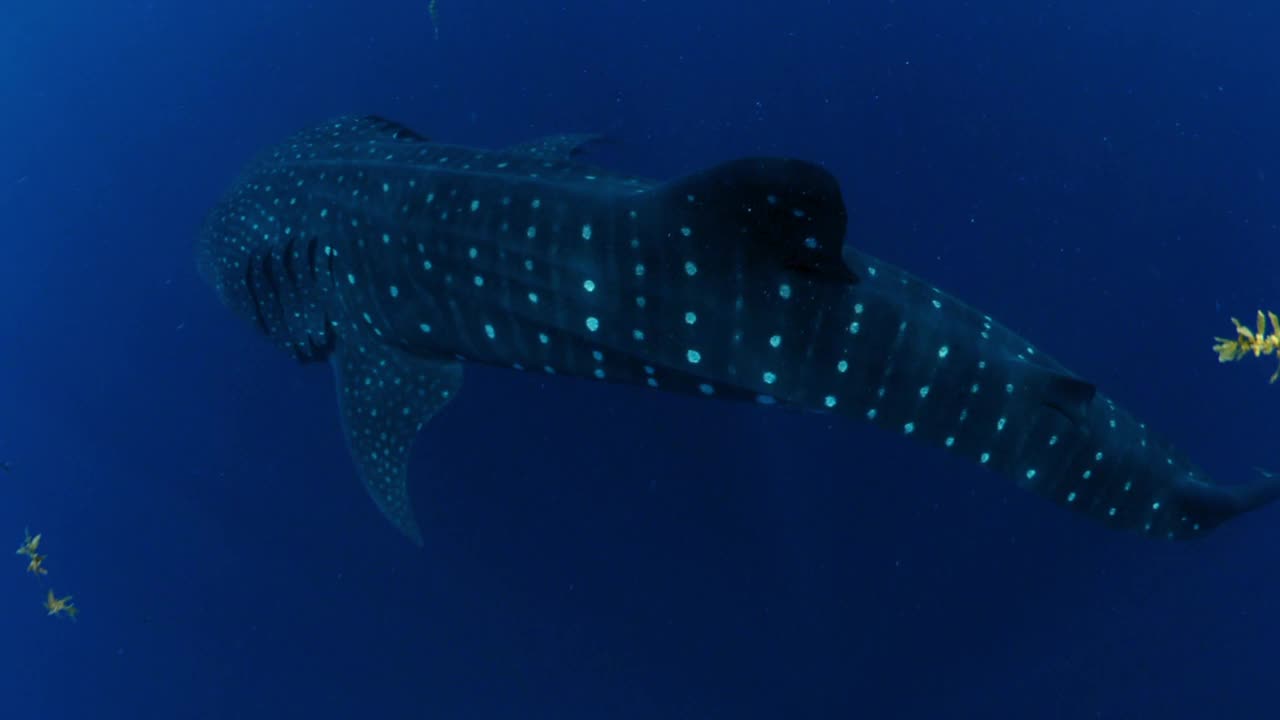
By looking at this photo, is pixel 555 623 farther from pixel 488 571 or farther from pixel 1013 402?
pixel 1013 402

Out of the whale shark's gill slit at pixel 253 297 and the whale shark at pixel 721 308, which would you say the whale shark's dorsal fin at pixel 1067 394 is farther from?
the whale shark's gill slit at pixel 253 297

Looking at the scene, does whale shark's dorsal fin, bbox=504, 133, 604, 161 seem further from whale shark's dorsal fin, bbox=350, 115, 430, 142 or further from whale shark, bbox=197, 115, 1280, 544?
whale shark, bbox=197, 115, 1280, 544

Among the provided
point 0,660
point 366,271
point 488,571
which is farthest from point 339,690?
point 0,660

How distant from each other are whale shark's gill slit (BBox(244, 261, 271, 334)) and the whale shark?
2.89 feet

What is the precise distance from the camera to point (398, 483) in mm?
4430

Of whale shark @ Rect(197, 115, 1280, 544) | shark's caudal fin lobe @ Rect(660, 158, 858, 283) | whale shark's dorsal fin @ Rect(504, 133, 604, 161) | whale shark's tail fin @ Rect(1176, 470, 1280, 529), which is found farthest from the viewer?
whale shark's dorsal fin @ Rect(504, 133, 604, 161)

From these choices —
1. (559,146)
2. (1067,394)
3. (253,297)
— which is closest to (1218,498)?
(1067,394)

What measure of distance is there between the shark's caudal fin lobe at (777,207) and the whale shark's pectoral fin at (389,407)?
1.95 m

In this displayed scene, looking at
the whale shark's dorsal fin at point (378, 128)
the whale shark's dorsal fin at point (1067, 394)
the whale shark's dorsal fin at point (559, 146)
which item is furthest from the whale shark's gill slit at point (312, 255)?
the whale shark's dorsal fin at point (1067, 394)

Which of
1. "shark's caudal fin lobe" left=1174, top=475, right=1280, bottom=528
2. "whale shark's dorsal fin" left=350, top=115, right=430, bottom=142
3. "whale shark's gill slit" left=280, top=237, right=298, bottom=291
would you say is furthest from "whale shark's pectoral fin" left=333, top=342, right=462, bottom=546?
"shark's caudal fin lobe" left=1174, top=475, right=1280, bottom=528

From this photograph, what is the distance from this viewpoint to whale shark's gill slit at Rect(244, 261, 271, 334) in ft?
15.7

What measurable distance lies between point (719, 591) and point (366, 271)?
324cm

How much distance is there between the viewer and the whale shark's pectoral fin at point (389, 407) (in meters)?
4.33

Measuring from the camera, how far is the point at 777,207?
2.89m
